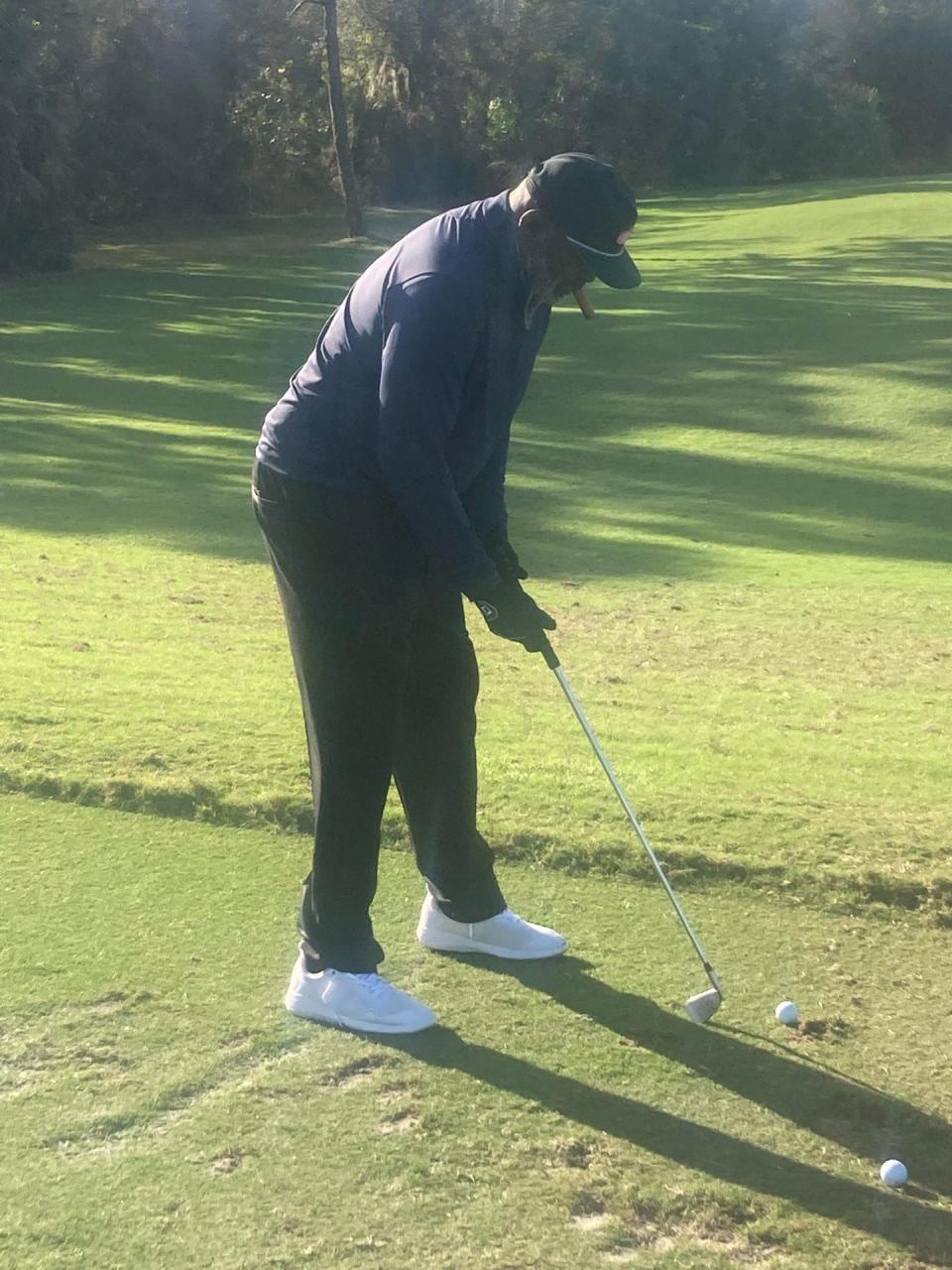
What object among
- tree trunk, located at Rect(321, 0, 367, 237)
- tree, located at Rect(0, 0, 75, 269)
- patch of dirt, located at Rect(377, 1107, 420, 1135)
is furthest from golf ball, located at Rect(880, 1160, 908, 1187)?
tree trunk, located at Rect(321, 0, 367, 237)

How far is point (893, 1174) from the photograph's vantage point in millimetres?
3068

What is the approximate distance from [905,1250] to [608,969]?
1.28 meters

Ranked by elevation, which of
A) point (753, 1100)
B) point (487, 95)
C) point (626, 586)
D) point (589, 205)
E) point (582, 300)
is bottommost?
point (626, 586)

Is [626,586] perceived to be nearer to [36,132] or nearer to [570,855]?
[570,855]

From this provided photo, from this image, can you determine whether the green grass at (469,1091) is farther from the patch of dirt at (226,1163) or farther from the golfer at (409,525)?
the golfer at (409,525)

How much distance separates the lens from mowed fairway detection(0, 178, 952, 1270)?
2.97 metres

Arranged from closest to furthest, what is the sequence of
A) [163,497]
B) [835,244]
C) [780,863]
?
1. [780,863]
2. [163,497]
3. [835,244]

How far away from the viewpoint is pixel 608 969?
4.05 meters

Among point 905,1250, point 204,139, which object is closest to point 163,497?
point 905,1250

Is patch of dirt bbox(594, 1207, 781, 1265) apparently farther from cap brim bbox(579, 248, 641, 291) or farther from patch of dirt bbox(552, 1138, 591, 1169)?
Result: cap brim bbox(579, 248, 641, 291)

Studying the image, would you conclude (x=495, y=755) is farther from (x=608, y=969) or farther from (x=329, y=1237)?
(x=329, y=1237)

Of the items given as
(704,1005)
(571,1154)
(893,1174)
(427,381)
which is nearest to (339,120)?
(427,381)

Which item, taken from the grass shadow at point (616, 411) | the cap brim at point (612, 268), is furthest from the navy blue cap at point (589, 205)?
the grass shadow at point (616, 411)

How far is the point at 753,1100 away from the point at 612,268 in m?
1.88
